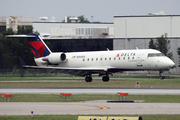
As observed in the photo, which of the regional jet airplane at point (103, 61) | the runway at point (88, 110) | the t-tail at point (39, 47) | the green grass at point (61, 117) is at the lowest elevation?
the runway at point (88, 110)

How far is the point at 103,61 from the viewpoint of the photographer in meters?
43.0

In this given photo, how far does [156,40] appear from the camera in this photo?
6316 cm

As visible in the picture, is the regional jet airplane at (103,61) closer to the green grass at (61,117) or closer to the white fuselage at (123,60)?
the white fuselage at (123,60)

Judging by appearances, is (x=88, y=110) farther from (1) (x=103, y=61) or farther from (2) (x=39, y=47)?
(2) (x=39, y=47)

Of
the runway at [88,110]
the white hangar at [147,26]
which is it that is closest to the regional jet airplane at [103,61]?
the runway at [88,110]

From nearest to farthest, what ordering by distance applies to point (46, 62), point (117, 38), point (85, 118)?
point (85, 118)
point (46, 62)
point (117, 38)

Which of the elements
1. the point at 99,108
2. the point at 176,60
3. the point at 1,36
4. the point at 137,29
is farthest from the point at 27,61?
the point at 99,108

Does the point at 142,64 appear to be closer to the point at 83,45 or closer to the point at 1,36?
the point at 83,45

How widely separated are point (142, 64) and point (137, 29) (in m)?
34.7

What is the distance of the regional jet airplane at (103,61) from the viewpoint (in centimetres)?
3997

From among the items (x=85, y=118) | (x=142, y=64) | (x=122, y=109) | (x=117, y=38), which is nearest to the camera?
(x=85, y=118)

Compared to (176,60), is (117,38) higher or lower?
higher

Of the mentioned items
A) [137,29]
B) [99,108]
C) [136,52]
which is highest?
[137,29]

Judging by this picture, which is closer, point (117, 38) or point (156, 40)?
point (156, 40)
